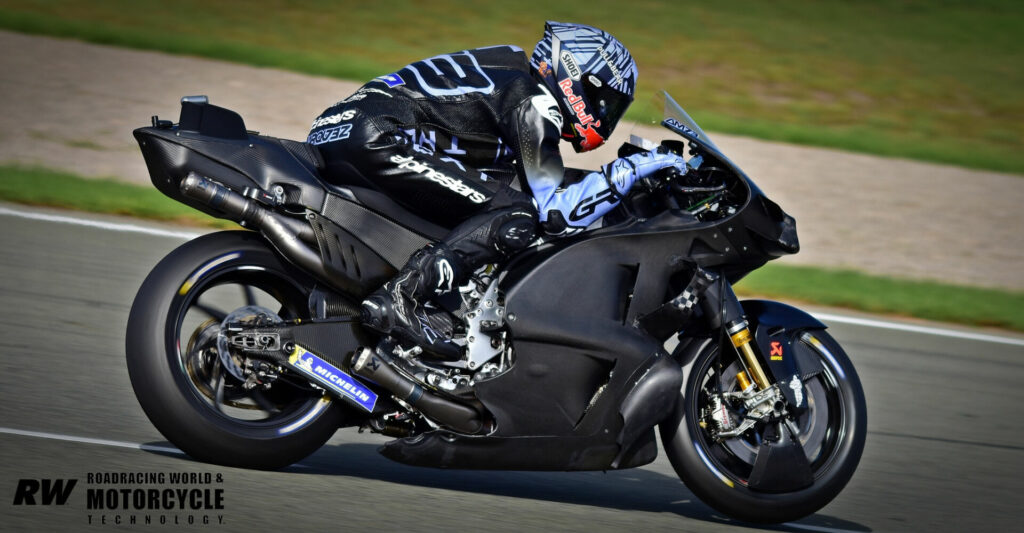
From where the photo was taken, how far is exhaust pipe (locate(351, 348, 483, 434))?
445 cm

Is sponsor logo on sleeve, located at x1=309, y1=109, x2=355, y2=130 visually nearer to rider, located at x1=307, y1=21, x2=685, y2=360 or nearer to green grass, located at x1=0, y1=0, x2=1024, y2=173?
rider, located at x1=307, y1=21, x2=685, y2=360

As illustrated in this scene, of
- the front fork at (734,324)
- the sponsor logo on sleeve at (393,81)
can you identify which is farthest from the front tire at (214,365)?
the front fork at (734,324)

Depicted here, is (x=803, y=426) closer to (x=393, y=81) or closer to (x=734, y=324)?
(x=734, y=324)

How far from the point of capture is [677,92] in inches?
650

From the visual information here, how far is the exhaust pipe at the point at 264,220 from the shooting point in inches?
174

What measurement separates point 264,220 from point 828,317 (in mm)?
5179

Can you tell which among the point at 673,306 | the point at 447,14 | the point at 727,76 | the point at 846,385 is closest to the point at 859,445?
the point at 846,385

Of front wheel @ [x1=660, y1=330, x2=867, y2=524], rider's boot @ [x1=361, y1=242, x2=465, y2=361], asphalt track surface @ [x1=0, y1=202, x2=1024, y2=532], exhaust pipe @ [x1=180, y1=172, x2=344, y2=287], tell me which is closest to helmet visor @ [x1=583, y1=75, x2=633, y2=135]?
rider's boot @ [x1=361, y1=242, x2=465, y2=361]

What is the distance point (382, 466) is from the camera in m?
4.98

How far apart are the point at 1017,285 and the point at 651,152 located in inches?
278

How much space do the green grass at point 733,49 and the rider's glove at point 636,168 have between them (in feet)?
33.4

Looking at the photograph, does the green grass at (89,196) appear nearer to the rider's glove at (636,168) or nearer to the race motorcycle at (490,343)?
the race motorcycle at (490,343)

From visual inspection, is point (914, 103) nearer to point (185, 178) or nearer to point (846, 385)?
point (846, 385)

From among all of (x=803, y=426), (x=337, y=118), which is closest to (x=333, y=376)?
(x=337, y=118)
